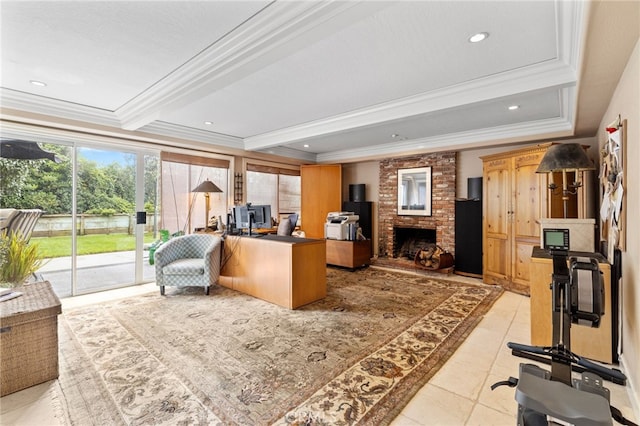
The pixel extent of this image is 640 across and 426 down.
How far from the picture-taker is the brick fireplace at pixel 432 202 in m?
5.75

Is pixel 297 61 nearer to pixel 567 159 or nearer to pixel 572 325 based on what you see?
pixel 567 159

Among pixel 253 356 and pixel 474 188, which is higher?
pixel 474 188

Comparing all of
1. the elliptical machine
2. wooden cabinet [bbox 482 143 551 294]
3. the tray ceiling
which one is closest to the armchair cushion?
the tray ceiling

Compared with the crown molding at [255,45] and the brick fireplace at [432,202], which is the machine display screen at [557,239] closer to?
the crown molding at [255,45]

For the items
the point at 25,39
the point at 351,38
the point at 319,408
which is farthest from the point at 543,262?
the point at 25,39

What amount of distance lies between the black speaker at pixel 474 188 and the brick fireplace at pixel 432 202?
1.01 feet

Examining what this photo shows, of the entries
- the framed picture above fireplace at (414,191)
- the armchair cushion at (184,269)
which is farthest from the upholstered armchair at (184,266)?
the framed picture above fireplace at (414,191)

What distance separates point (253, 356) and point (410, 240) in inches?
190

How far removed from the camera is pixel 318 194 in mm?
6945

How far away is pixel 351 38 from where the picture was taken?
2303 mm

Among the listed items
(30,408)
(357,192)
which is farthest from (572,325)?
(357,192)

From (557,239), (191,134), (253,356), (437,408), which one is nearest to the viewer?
(437,408)

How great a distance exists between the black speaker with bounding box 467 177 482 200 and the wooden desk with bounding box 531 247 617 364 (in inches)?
103

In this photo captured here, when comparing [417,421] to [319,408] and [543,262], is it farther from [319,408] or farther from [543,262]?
[543,262]
